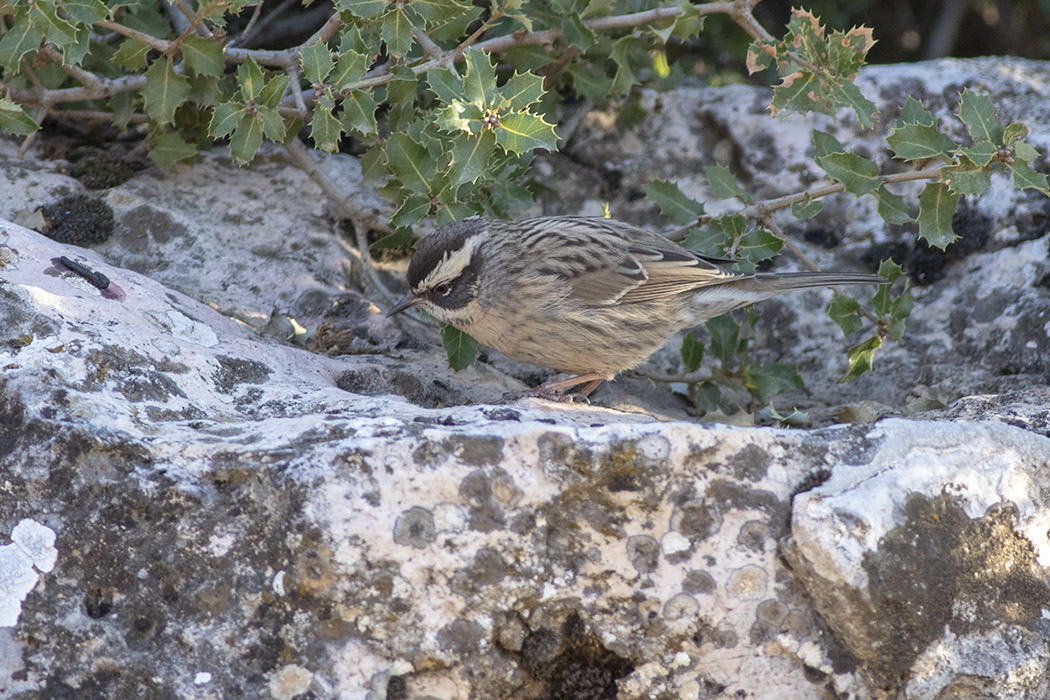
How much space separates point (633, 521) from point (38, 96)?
406 centimetres

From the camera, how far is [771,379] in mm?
5137

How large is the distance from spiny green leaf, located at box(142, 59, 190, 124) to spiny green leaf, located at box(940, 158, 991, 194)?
12.2ft

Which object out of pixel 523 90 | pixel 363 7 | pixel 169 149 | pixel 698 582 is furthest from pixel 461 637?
pixel 169 149

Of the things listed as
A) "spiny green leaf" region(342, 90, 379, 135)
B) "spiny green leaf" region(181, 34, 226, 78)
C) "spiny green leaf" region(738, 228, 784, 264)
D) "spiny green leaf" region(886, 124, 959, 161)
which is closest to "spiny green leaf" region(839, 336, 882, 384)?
"spiny green leaf" region(738, 228, 784, 264)

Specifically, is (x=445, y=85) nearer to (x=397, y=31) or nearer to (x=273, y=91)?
(x=397, y=31)

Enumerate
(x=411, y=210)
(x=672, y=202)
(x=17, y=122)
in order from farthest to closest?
(x=672, y=202) < (x=411, y=210) < (x=17, y=122)

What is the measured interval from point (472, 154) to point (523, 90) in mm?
400

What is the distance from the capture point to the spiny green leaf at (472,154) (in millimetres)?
4648

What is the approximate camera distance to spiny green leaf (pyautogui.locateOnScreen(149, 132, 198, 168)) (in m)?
5.64

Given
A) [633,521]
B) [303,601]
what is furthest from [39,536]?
[633,521]

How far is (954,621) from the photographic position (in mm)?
3123

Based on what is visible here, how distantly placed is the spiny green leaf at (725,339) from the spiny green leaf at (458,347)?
1277 mm

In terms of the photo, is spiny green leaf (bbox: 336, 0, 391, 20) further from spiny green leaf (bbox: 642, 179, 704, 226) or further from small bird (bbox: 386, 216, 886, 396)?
spiny green leaf (bbox: 642, 179, 704, 226)

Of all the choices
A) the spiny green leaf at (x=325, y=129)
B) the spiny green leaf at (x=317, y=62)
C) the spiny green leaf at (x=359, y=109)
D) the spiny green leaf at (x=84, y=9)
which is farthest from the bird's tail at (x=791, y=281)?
the spiny green leaf at (x=84, y=9)
